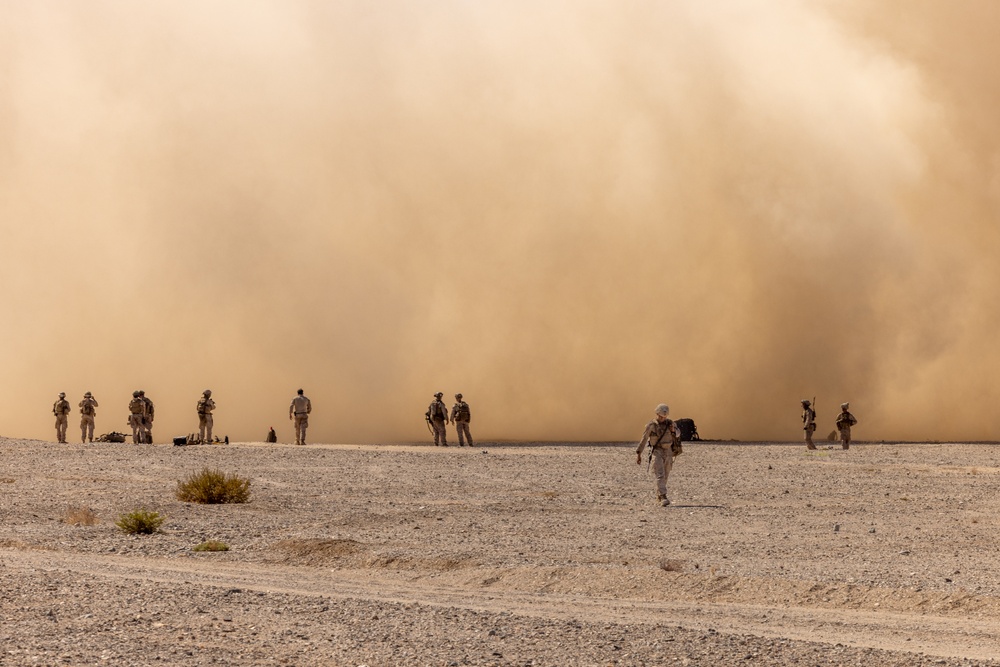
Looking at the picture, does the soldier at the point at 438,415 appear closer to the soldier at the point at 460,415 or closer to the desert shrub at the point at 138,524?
the soldier at the point at 460,415

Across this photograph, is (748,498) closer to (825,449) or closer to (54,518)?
(54,518)

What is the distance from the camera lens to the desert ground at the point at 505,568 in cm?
964

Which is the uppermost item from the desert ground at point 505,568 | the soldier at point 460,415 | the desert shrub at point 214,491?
the soldier at point 460,415

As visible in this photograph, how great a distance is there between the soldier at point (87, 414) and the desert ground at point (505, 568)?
11.1 metres

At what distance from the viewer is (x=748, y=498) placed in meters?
22.2

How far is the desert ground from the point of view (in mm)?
9641

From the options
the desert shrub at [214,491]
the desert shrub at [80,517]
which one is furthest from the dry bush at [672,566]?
the desert shrub at [214,491]

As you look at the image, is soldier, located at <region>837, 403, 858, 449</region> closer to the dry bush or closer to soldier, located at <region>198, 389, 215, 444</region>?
soldier, located at <region>198, 389, 215, 444</region>

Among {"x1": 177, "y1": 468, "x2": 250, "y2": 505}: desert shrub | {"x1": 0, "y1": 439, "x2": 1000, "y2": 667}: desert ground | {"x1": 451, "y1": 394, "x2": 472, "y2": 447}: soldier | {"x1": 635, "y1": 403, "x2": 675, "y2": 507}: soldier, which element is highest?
{"x1": 451, "y1": 394, "x2": 472, "y2": 447}: soldier

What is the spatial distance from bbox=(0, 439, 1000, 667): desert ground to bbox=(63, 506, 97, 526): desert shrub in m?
0.13

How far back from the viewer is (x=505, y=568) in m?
14.0

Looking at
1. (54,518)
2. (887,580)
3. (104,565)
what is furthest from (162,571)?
(887,580)

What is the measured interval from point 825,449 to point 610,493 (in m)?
15.5

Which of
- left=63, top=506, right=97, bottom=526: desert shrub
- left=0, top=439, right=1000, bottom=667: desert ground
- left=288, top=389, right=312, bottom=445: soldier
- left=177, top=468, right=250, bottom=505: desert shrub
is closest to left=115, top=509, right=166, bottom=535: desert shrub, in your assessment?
left=0, top=439, right=1000, bottom=667: desert ground
